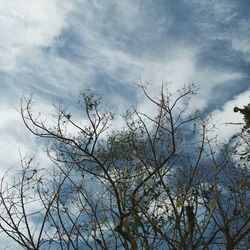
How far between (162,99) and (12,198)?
453cm

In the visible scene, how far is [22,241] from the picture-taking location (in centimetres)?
844

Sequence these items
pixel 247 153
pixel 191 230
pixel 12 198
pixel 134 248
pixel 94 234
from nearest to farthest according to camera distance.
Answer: pixel 191 230
pixel 134 248
pixel 12 198
pixel 94 234
pixel 247 153

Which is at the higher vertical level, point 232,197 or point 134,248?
point 232,197

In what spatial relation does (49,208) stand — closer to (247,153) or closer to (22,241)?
(22,241)

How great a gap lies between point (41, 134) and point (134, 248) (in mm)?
3452

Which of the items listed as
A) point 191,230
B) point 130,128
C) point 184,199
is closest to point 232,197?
point 184,199

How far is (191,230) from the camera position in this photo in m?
7.35

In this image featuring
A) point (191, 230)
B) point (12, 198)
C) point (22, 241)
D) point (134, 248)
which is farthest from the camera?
point (12, 198)

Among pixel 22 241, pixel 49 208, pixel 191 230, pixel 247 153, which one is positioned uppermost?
pixel 247 153

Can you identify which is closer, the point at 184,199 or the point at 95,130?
the point at 184,199

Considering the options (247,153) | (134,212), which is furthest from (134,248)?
(247,153)

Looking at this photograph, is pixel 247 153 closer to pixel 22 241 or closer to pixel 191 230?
pixel 191 230

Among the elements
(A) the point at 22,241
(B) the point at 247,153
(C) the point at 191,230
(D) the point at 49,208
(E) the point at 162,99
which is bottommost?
(C) the point at 191,230

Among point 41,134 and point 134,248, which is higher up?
point 41,134
